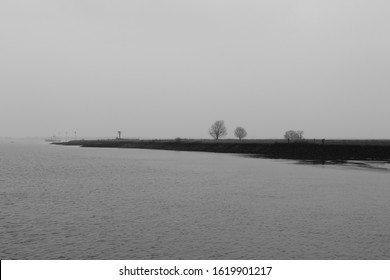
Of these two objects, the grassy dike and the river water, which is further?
the grassy dike

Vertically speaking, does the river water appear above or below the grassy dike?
below

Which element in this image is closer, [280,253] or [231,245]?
[280,253]

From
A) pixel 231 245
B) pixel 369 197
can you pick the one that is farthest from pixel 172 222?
pixel 369 197

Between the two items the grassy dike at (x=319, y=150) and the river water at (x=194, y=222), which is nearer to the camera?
the river water at (x=194, y=222)

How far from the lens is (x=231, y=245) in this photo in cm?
2186

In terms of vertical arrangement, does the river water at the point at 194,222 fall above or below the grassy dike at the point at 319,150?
below

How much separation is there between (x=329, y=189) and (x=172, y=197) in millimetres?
19589

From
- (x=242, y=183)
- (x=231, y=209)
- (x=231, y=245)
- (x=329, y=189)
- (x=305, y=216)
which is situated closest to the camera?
(x=231, y=245)

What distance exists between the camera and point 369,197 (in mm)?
39344

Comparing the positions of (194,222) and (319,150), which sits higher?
(319,150)

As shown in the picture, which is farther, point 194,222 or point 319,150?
point 319,150
